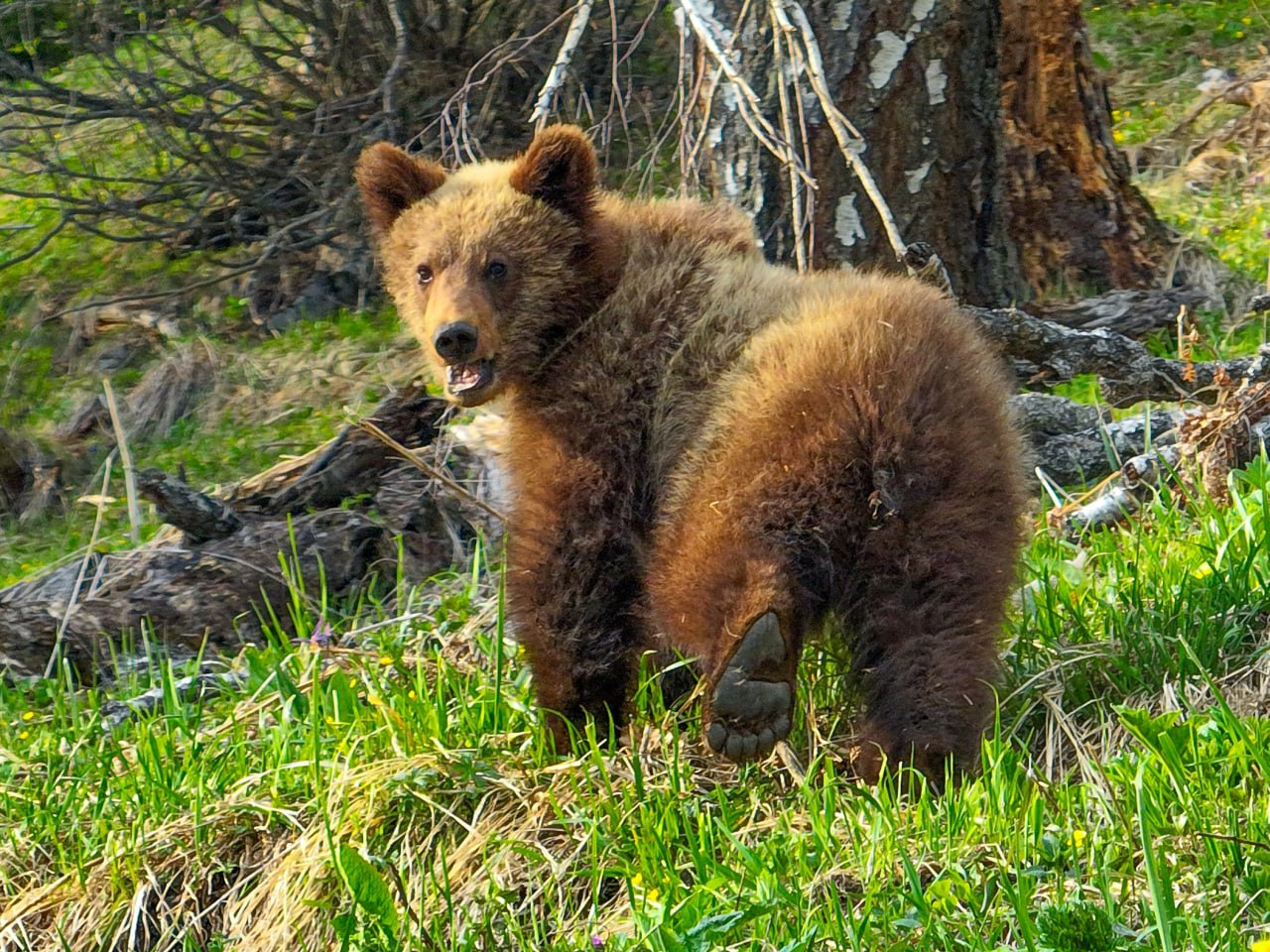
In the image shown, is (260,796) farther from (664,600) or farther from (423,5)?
(423,5)

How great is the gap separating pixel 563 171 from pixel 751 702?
1815 millimetres

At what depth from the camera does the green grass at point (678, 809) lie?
294 cm

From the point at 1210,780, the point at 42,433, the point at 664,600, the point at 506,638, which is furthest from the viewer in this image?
the point at 42,433

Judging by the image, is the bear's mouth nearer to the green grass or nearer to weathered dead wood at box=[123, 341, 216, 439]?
the green grass

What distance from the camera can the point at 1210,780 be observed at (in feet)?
10.4

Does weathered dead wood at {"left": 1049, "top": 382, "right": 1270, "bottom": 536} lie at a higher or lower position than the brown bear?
lower

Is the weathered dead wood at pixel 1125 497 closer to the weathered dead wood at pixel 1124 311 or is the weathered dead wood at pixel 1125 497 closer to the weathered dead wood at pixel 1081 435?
the weathered dead wood at pixel 1081 435

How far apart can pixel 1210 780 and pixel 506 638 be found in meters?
2.22

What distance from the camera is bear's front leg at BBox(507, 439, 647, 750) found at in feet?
13.3

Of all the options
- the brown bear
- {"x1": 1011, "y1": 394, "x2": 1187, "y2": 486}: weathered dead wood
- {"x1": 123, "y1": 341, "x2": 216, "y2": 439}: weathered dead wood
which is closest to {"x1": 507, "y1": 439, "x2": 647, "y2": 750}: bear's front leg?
the brown bear

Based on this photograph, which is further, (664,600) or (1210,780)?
(664,600)

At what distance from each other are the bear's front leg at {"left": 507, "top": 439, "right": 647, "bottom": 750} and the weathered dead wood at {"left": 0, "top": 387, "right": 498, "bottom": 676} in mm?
1659

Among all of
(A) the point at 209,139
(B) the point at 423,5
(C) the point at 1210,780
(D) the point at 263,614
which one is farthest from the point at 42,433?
(C) the point at 1210,780

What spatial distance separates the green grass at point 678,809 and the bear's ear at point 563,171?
1223 millimetres
